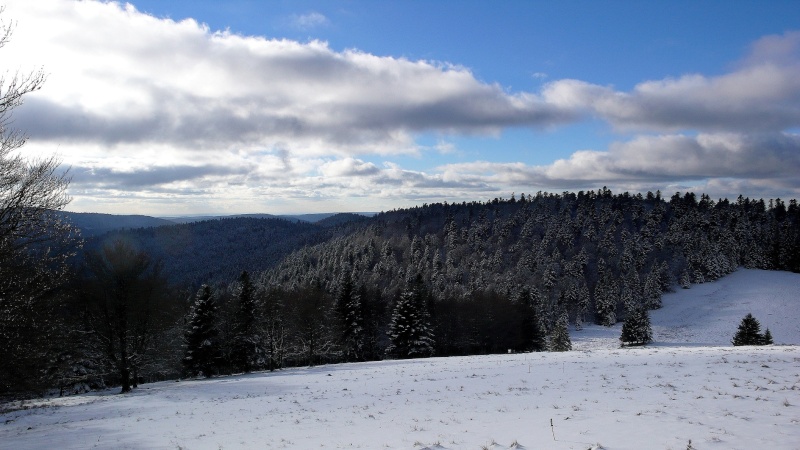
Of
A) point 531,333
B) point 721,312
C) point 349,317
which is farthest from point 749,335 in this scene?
point 721,312

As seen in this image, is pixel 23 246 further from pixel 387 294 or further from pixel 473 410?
pixel 387 294

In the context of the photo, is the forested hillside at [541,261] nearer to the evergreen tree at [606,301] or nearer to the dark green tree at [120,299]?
the evergreen tree at [606,301]

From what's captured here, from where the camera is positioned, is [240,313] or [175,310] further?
[240,313]

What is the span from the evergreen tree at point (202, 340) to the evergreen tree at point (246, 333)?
230cm

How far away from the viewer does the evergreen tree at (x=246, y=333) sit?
38.0 metres

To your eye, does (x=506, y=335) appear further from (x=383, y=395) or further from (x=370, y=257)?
(x=370, y=257)

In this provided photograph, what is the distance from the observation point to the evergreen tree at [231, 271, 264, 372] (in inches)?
1497

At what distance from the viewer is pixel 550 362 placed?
76.8 ft

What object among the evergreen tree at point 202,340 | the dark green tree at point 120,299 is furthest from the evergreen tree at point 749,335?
the dark green tree at point 120,299

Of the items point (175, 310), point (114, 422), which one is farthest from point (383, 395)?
point (175, 310)

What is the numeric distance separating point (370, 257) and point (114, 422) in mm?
143985

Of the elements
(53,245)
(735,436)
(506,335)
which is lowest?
(506,335)

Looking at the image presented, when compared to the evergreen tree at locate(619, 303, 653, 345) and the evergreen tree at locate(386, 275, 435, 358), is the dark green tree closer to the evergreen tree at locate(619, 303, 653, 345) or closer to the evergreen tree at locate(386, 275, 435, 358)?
the evergreen tree at locate(386, 275, 435, 358)

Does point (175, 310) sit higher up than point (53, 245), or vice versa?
point (53, 245)
